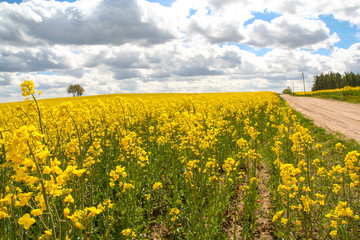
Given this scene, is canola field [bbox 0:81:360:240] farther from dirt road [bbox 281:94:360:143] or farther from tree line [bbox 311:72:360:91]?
tree line [bbox 311:72:360:91]

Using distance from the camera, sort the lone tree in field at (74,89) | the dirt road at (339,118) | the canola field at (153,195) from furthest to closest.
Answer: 1. the lone tree in field at (74,89)
2. the dirt road at (339,118)
3. the canola field at (153,195)

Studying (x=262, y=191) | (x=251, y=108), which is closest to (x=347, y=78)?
(x=251, y=108)

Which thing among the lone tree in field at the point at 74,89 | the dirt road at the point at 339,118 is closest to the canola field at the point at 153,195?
the dirt road at the point at 339,118

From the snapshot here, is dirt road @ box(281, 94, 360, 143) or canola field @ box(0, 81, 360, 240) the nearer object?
canola field @ box(0, 81, 360, 240)

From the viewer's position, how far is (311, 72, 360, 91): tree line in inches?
3180

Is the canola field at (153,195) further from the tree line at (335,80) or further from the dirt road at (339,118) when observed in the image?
the tree line at (335,80)

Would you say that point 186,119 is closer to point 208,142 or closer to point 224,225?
point 208,142

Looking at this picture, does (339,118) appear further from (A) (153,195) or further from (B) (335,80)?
(B) (335,80)

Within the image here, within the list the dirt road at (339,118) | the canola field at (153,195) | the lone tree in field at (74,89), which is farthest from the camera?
the lone tree in field at (74,89)

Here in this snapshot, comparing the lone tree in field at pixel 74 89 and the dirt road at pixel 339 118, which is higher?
the lone tree in field at pixel 74 89

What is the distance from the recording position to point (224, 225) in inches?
165

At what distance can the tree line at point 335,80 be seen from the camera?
80769 millimetres

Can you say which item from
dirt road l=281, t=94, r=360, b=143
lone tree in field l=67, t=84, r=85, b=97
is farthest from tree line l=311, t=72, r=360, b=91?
lone tree in field l=67, t=84, r=85, b=97

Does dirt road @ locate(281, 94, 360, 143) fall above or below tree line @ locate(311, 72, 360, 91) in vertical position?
below
